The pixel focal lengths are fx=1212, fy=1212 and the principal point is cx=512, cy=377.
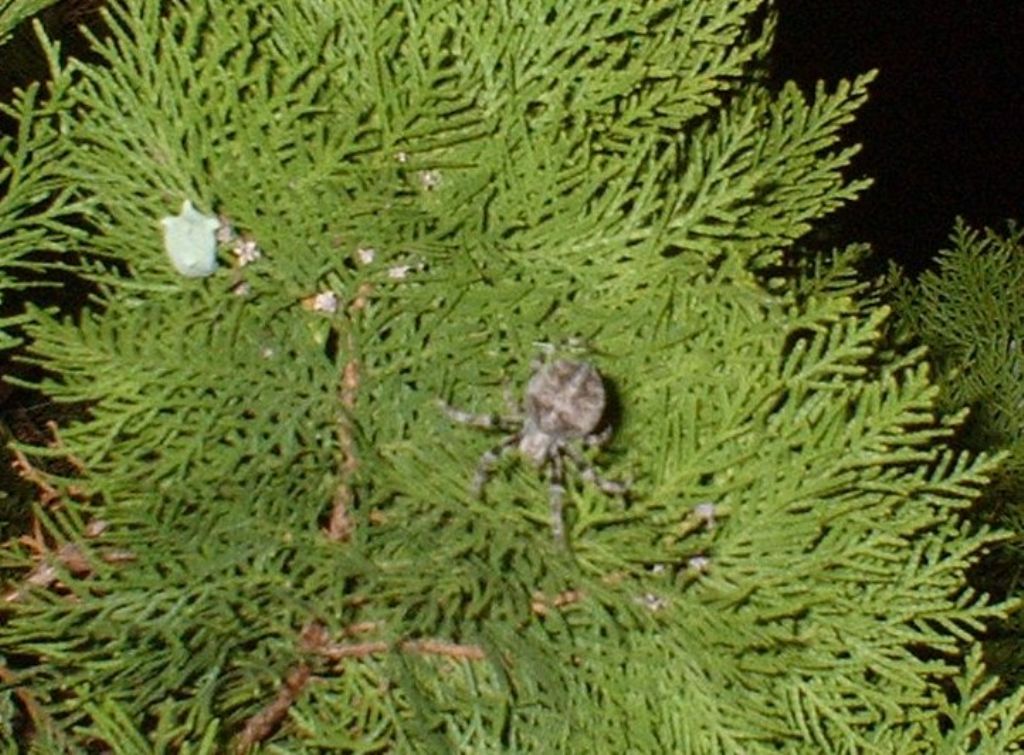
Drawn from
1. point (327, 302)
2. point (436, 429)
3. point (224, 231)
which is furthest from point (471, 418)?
point (224, 231)

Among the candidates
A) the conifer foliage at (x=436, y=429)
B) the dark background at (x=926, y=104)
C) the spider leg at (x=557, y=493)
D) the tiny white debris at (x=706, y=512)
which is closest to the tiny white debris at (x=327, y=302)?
the conifer foliage at (x=436, y=429)

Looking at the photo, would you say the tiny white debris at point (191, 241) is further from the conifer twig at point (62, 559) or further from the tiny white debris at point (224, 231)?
the conifer twig at point (62, 559)

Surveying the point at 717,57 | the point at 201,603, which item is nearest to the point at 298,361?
the point at 201,603

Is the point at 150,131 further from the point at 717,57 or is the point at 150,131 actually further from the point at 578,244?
the point at 717,57

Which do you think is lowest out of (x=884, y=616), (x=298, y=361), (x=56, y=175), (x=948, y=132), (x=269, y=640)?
(x=948, y=132)

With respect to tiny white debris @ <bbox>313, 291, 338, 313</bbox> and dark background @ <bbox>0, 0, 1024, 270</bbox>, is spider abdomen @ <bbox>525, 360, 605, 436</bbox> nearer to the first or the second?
tiny white debris @ <bbox>313, 291, 338, 313</bbox>

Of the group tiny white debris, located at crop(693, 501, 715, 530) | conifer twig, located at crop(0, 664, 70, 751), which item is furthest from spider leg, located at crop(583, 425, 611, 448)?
conifer twig, located at crop(0, 664, 70, 751)
